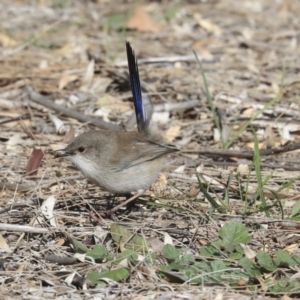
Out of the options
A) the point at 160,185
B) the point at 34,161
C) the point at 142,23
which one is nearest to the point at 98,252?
the point at 160,185

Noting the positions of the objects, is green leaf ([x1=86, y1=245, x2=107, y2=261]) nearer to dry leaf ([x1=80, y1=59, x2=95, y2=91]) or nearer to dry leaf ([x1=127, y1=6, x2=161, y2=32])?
dry leaf ([x1=80, y1=59, x2=95, y2=91])

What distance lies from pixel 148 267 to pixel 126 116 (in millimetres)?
2748

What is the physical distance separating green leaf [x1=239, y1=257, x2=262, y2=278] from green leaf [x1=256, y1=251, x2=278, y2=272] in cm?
4

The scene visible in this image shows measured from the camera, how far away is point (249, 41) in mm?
7980

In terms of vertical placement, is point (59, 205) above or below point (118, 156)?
below

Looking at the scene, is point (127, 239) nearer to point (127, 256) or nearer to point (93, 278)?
point (127, 256)

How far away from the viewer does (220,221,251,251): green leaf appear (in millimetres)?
3768

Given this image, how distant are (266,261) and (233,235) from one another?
0.27 meters

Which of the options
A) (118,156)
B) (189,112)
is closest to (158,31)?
(189,112)

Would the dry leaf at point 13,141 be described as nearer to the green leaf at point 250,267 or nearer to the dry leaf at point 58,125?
the dry leaf at point 58,125

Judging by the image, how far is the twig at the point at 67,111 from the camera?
582cm

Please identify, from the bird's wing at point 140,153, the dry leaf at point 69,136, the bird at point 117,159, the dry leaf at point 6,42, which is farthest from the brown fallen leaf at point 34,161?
the dry leaf at point 6,42

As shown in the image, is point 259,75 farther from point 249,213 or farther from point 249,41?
point 249,213

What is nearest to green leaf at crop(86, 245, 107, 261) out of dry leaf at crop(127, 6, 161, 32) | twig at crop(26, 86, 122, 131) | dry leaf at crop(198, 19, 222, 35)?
twig at crop(26, 86, 122, 131)
